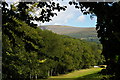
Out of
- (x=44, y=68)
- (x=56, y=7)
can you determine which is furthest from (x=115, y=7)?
(x=44, y=68)

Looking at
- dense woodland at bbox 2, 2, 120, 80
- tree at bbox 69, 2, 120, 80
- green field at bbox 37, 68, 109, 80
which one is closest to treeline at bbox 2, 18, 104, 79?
dense woodland at bbox 2, 2, 120, 80

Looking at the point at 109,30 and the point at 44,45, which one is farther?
the point at 44,45

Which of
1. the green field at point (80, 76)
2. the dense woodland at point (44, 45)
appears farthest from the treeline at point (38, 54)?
the green field at point (80, 76)

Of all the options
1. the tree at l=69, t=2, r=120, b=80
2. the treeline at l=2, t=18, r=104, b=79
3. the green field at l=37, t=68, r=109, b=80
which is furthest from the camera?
the green field at l=37, t=68, r=109, b=80

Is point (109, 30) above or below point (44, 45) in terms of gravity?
above

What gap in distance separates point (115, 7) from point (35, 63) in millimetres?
42367

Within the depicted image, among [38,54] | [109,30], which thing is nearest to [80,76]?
[38,54]

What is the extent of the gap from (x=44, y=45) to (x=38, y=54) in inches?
92.6

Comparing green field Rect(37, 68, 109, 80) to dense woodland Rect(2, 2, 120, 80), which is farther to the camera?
green field Rect(37, 68, 109, 80)

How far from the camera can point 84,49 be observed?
81.2m

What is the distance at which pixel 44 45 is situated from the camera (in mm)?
10266

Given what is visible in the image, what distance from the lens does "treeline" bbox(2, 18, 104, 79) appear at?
6968 millimetres

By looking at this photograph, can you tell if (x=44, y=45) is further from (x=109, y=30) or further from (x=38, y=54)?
(x=109, y=30)

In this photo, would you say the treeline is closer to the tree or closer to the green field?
the green field
